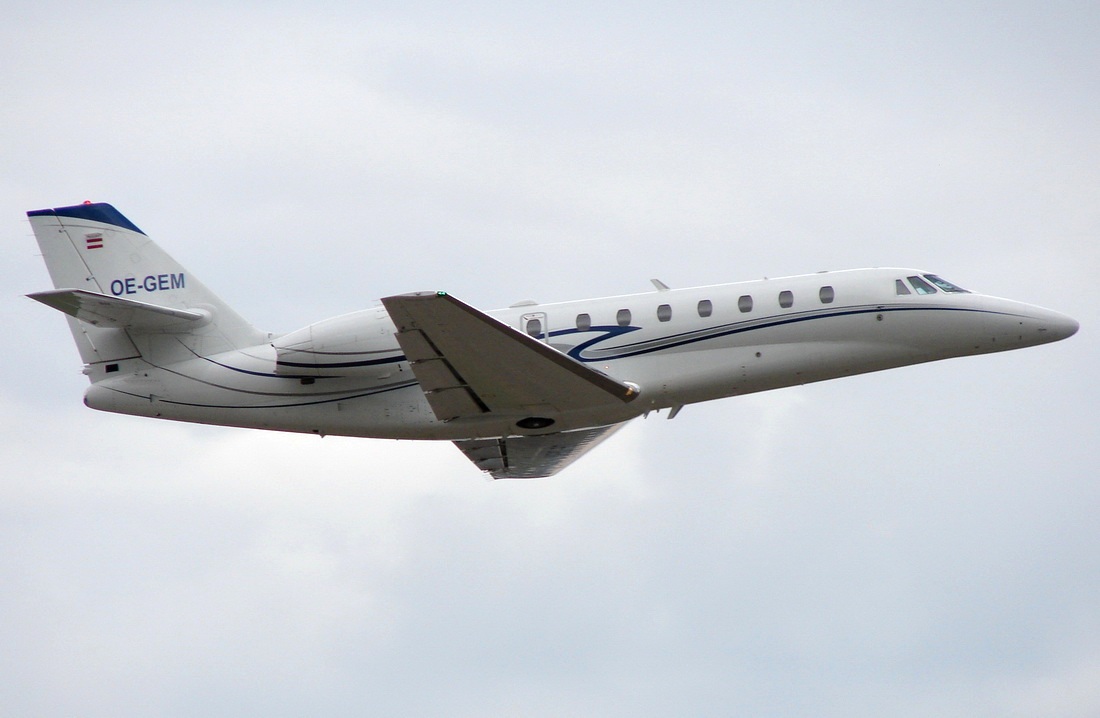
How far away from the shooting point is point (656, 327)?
2447 cm

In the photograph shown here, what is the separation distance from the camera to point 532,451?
2797cm

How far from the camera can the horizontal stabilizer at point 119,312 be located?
23.4m

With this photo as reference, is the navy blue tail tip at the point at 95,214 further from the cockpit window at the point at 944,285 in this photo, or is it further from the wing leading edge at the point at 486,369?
the cockpit window at the point at 944,285

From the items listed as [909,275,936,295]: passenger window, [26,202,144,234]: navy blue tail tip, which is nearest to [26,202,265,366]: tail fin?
[26,202,144,234]: navy blue tail tip

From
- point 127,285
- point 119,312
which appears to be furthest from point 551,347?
point 127,285

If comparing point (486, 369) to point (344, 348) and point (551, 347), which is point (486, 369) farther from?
point (344, 348)

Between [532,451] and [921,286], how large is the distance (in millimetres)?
9070

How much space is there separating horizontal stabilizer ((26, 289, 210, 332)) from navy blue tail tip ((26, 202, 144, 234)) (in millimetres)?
1975

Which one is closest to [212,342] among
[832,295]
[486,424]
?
[486,424]

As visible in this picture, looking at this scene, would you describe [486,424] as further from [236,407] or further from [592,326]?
[236,407]

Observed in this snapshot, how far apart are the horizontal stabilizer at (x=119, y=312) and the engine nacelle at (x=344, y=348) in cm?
222

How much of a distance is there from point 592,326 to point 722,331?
8.36 feet

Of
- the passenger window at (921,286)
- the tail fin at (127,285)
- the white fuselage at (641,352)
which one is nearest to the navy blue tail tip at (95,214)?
the tail fin at (127,285)

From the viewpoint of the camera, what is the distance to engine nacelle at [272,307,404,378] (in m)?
24.2
